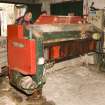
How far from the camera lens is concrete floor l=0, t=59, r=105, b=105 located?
162 inches

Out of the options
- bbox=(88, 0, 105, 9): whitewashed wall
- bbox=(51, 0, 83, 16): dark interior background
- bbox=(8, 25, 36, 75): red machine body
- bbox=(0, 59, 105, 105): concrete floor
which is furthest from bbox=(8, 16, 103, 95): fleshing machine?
bbox=(51, 0, 83, 16): dark interior background

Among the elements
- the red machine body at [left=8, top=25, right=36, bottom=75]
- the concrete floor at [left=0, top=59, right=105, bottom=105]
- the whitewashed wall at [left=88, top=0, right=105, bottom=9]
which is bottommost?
A: the concrete floor at [left=0, top=59, right=105, bottom=105]

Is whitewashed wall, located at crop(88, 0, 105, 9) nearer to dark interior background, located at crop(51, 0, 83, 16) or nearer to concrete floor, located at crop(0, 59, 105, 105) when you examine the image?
dark interior background, located at crop(51, 0, 83, 16)

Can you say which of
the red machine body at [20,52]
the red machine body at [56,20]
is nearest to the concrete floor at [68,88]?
the red machine body at [20,52]

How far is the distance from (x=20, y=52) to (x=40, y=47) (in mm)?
454

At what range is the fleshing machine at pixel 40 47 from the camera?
13.8ft

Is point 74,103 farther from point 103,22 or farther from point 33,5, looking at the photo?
point 33,5

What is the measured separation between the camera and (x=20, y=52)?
4395mm

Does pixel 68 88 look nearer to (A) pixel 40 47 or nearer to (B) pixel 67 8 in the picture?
(A) pixel 40 47

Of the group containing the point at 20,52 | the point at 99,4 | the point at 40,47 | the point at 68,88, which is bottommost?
the point at 68,88

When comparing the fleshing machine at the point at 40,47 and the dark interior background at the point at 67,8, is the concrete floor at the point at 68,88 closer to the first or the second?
the fleshing machine at the point at 40,47

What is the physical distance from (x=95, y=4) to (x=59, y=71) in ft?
7.36

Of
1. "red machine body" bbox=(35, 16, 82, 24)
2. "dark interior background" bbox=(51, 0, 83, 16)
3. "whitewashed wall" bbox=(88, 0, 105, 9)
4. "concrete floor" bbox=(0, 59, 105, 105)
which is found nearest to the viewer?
"concrete floor" bbox=(0, 59, 105, 105)

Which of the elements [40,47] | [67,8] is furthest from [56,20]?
[67,8]
